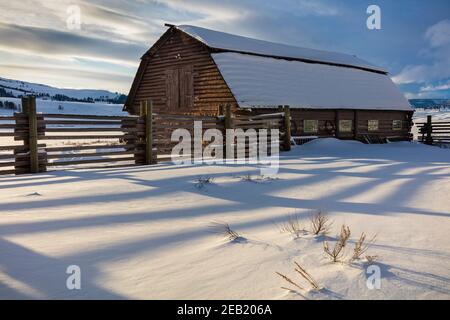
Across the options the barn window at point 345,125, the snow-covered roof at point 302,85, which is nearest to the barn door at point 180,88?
the snow-covered roof at point 302,85

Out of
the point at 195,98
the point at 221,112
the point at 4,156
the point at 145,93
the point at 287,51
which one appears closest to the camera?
the point at 4,156

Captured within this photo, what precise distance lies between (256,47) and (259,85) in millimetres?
4451

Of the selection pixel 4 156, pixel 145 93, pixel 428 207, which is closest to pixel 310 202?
pixel 428 207

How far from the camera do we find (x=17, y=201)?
507cm

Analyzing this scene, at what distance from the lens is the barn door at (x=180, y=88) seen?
19.4 meters

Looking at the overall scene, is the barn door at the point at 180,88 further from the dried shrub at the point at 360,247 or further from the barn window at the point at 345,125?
the dried shrub at the point at 360,247

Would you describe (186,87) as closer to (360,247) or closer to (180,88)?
(180,88)

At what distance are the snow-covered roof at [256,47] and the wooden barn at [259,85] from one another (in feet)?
0.19

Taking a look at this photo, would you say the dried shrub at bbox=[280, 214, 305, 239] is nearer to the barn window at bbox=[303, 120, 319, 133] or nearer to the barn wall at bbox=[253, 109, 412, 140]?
the barn wall at bbox=[253, 109, 412, 140]

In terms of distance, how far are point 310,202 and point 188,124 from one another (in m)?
8.14

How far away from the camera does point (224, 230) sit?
151 inches

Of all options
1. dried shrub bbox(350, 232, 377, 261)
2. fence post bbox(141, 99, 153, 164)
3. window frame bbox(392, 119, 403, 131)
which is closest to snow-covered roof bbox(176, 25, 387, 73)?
window frame bbox(392, 119, 403, 131)

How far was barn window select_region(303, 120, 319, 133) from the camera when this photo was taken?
20.3 meters

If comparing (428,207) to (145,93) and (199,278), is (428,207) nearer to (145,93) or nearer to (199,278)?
(199,278)
